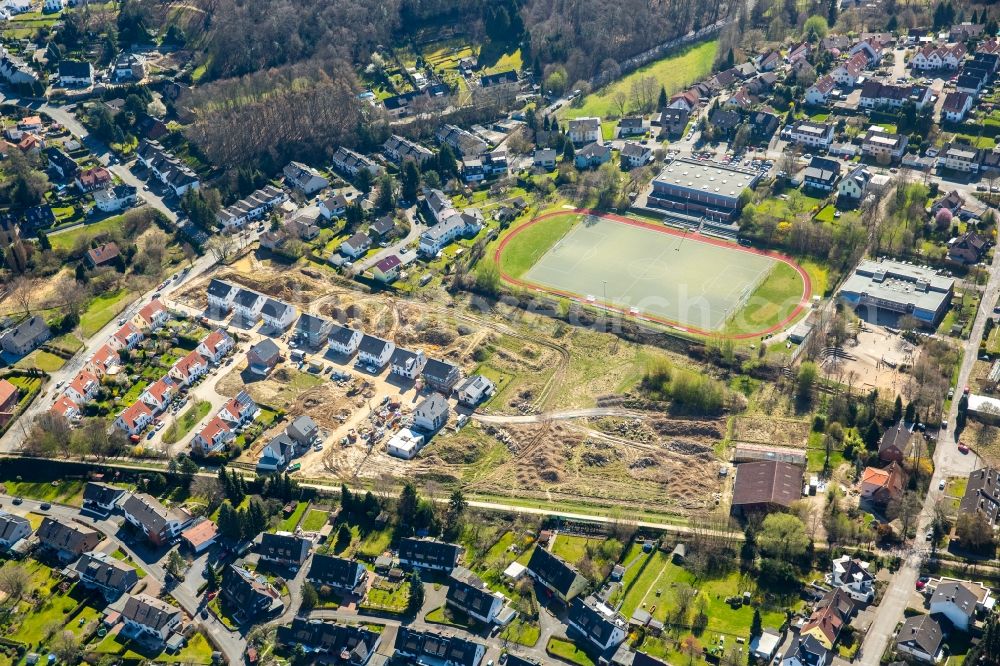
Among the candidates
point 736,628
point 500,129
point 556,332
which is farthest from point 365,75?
point 736,628

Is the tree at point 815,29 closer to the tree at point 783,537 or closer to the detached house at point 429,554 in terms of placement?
the tree at point 783,537

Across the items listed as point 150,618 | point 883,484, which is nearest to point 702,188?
point 883,484

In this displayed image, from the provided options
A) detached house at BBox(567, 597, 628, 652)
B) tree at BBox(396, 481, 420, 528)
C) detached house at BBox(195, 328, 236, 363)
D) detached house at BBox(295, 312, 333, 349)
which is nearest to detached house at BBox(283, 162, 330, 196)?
detached house at BBox(295, 312, 333, 349)

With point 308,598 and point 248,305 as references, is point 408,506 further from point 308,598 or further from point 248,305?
point 248,305

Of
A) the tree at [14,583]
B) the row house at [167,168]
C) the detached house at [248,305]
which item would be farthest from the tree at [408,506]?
the row house at [167,168]

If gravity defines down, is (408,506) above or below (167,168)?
below

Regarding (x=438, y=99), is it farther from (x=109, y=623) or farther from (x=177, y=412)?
(x=109, y=623)
